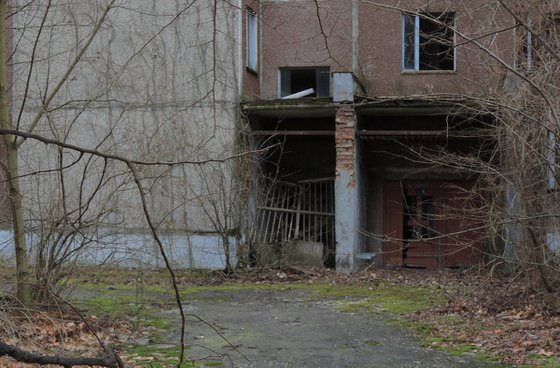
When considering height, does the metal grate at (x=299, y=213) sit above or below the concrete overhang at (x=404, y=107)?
below

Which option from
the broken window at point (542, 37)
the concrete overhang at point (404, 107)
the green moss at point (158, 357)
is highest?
the broken window at point (542, 37)

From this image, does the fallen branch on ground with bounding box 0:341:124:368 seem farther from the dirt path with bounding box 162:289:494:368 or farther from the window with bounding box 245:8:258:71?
the window with bounding box 245:8:258:71

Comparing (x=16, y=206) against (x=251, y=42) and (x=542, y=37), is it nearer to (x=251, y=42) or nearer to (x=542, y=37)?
(x=542, y=37)

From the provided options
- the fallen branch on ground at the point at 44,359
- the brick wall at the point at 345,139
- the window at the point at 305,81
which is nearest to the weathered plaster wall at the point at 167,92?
the window at the point at 305,81

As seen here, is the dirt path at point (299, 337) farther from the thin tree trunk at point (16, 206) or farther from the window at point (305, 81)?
the window at point (305, 81)

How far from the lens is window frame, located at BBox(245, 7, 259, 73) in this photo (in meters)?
17.4

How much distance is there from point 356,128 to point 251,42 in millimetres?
→ 3442

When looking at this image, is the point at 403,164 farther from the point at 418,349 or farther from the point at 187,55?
the point at 418,349

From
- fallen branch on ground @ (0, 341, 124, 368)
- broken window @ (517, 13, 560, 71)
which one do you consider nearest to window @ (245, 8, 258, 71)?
broken window @ (517, 13, 560, 71)

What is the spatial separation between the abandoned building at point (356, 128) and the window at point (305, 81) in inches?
1.1

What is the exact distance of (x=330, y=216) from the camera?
1784 cm

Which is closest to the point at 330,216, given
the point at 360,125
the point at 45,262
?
the point at 360,125

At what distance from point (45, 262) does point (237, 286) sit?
5.83 m

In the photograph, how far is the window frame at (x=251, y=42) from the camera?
17391 millimetres
